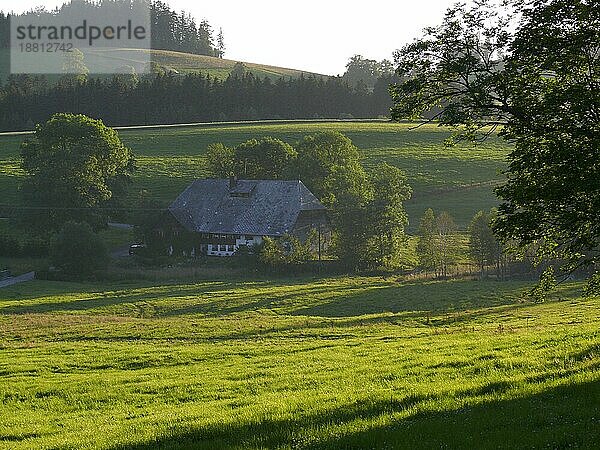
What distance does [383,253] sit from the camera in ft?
201

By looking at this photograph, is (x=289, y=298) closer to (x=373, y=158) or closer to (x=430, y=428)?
(x=430, y=428)

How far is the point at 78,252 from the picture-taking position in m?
55.8

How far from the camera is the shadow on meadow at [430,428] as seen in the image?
1009 centimetres

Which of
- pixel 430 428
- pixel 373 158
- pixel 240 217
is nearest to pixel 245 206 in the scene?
pixel 240 217

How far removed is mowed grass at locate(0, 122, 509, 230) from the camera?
85.2m

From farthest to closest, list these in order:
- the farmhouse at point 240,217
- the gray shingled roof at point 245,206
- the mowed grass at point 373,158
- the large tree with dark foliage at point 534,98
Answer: the mowed grass at point 373,158 < the gray shingled roof at point 245,206 < the farmhouse at point 240,217 < the large tree with dark foliage at point 534,98

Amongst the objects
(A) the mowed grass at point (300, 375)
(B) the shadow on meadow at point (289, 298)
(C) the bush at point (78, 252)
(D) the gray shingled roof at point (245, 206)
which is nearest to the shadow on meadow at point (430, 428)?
(A) the mowed grass at point (300, 375)

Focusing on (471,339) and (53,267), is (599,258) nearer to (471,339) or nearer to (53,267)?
(471,339)

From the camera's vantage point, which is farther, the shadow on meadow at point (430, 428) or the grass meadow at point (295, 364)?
the grass meadow at point (295, 364)

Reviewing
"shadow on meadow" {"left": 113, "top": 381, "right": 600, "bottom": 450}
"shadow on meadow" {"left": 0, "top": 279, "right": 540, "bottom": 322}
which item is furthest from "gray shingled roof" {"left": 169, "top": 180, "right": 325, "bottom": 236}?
"shadow on meadow" {"left": 113, "top": 381, "right": 600, "bottom": 450}

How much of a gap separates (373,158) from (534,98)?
282ft

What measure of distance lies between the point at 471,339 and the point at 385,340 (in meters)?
4.54

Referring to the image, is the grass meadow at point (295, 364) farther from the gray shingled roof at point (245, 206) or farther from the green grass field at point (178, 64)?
the green grass field at point (178, 64)

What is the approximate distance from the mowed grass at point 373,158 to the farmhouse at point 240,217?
10.8 meters
